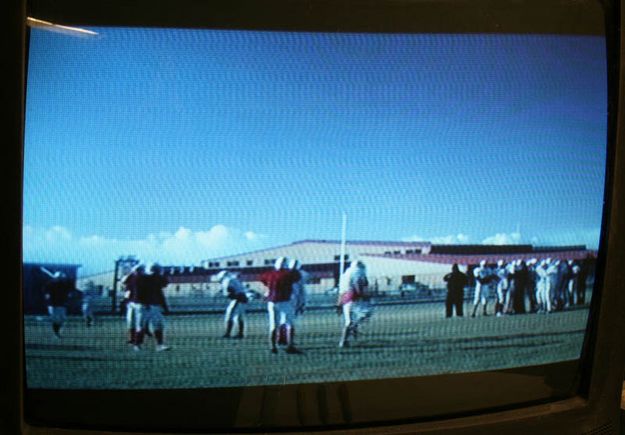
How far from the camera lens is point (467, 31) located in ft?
4.63

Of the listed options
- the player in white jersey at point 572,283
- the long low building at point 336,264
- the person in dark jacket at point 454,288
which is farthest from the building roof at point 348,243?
the player in white jersey at point 572,283

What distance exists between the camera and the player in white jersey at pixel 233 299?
1324 millimetres

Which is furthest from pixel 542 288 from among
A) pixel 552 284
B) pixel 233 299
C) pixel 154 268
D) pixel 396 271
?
pixel 154 268

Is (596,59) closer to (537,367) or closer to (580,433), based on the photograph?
(537,367)

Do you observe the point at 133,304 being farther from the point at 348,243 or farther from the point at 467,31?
the point at 467,31

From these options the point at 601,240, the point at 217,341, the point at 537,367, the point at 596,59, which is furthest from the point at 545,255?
the point at 217,341

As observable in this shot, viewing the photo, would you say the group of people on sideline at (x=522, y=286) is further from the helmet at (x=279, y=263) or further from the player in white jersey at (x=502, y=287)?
the helmet at (x=279, y=263)

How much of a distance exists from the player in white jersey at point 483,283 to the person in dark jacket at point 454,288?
0.03m

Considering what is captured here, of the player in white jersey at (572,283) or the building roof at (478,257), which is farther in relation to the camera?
the player in white jersey at (572,283)

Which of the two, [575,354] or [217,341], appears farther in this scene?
[575,354]

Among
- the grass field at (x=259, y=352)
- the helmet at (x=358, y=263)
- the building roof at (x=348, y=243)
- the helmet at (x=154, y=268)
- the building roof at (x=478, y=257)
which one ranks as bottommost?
the grass field at (x=259, y=352)

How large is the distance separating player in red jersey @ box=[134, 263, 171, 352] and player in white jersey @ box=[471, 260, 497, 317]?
2.31 ft

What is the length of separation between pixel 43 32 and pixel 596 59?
4.20 ft

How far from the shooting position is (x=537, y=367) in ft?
5.21
